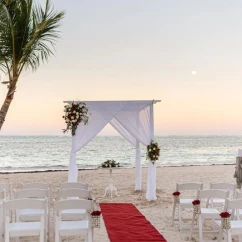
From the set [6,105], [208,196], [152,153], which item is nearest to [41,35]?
[6,105]

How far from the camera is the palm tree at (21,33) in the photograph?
8.82 meters

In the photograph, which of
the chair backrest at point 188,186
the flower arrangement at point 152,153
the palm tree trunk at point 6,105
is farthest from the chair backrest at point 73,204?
the flower arrangement at point 152,153

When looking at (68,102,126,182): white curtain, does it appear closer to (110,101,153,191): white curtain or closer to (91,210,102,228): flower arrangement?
(110,101,153,191): white curtain

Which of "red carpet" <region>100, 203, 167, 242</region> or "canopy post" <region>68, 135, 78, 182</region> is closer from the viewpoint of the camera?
"red carpet" <region>100, 203, 167, 242</region>

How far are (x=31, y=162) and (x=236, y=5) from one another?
89.4ft

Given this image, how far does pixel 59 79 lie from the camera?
21.4 meters

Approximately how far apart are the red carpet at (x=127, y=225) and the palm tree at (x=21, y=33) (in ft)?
10.4

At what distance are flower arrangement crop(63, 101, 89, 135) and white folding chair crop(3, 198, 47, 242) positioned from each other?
437 centimetres

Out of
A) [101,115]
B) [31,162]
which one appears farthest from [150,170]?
[31,162]

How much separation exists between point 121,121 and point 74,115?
1.49m

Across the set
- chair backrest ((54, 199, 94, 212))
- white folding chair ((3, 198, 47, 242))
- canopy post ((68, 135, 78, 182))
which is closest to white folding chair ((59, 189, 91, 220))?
white folding chair ((3, 198, 47, 242))

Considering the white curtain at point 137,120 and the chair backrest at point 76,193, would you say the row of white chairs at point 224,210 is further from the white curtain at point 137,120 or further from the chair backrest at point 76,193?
the white curtain at point 137,120

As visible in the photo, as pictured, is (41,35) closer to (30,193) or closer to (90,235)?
(30,193)

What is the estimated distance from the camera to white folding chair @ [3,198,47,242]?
4.66 meters
